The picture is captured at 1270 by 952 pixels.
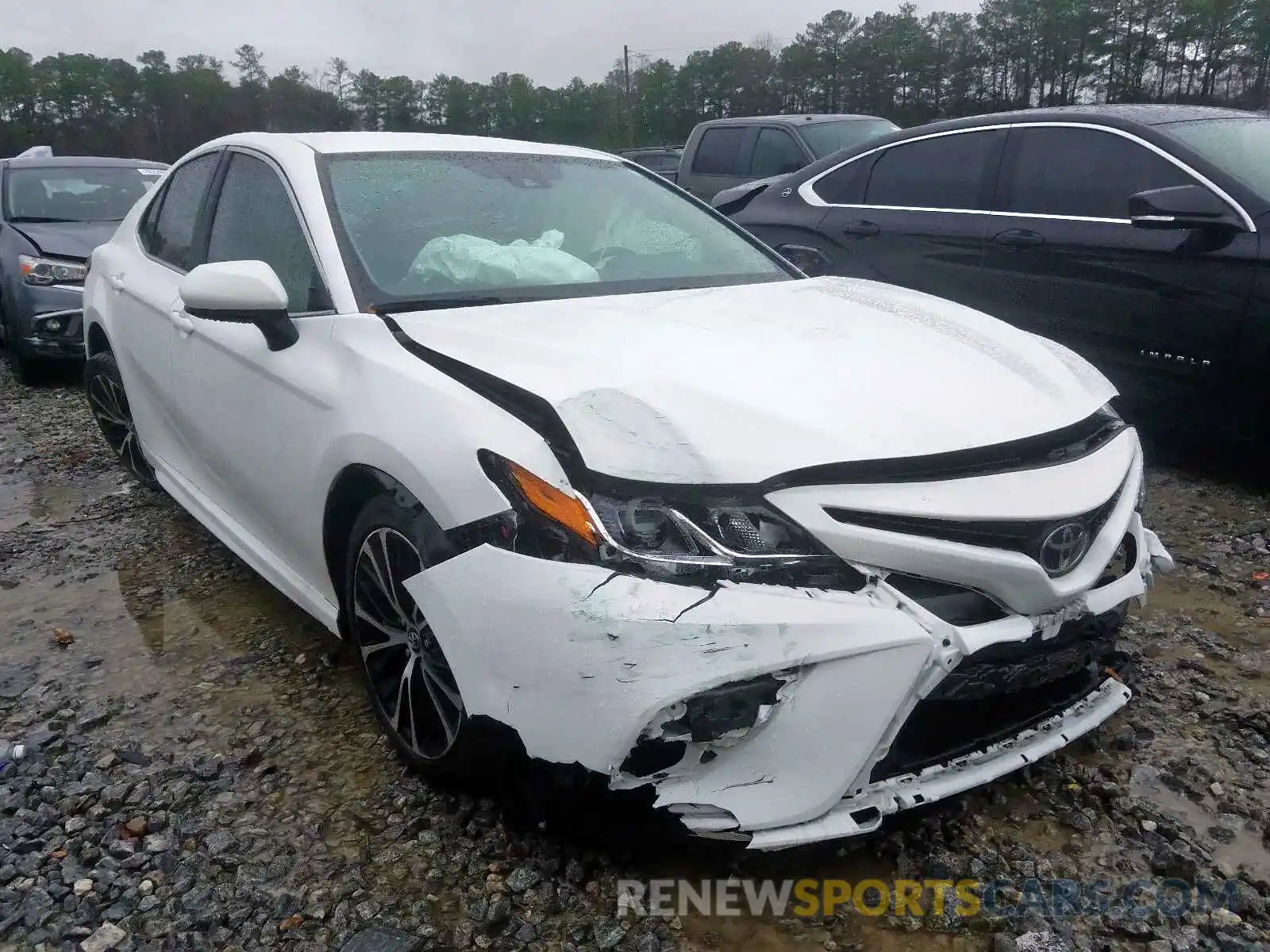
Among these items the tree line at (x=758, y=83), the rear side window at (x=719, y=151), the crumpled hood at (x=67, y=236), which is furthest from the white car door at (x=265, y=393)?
the tree line at (x=758, y=83)

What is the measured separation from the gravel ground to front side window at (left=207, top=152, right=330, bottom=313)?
1.14 metres

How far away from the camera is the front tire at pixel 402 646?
2088mm

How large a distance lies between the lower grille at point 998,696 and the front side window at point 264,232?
1.73 metres

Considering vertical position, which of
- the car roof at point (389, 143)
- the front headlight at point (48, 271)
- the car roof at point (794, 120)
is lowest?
the front headlight at point (48, 271)

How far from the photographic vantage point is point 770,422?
188 centimetres

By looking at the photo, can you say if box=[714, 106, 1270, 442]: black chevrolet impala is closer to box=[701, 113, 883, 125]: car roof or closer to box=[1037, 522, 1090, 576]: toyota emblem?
box=[1037, 522, 1090, 576]: toyota emblem

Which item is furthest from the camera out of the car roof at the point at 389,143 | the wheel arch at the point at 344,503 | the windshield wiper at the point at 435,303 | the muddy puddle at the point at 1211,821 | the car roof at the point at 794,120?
the car roof at the point at 794,120

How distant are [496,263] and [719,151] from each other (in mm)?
8765

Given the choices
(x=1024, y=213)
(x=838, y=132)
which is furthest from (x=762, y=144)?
(x=1024, y=213)

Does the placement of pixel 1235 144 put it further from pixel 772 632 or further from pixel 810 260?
pixel 772 632

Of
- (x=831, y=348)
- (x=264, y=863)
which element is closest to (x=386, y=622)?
(x=264, y=863)

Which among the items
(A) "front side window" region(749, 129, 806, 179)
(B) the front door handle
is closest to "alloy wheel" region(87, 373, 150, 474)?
(B) the front door handle

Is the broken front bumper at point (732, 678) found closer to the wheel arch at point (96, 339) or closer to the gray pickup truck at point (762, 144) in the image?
the wheel arch at point (96, 339)

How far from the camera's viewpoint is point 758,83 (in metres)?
44.2
